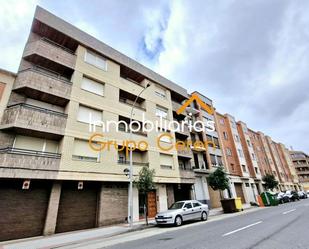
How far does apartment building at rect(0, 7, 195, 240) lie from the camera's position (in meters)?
10.9

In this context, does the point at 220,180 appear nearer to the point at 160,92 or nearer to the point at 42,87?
the point at 160,92

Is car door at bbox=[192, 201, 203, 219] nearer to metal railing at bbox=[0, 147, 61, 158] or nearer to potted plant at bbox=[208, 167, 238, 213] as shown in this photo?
potted plant at bbox=[208, 167, 238, 213]

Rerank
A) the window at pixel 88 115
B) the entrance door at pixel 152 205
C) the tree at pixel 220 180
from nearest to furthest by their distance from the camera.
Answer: the window at pixel 88 115 → the entrance door at pixel 152 205 → the tree at pixel 220 180

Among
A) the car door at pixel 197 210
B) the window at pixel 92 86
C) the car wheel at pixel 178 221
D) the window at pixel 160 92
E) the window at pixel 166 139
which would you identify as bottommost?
the car wheel at pixel 178 221

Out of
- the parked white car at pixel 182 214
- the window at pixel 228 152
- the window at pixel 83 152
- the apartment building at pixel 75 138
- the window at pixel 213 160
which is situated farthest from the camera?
the window at pixel 228 152

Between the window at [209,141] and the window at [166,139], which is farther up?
the window at [209,141]

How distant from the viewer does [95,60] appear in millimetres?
17266

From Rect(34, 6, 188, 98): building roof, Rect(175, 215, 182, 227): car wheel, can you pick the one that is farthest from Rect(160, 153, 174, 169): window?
Rect(34, 6, 188, 98): building roof

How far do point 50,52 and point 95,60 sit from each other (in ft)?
13.0

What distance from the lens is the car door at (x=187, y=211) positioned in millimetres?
12225

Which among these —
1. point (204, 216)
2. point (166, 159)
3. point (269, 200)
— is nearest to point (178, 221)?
point (204, 216)

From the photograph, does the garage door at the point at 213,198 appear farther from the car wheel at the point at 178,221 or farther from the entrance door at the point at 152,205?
the car wheel at the point at 178,221

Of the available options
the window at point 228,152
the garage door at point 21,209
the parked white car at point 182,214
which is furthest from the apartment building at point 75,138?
the window at point 228,152

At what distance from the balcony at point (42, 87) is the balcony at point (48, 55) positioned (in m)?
0.92
